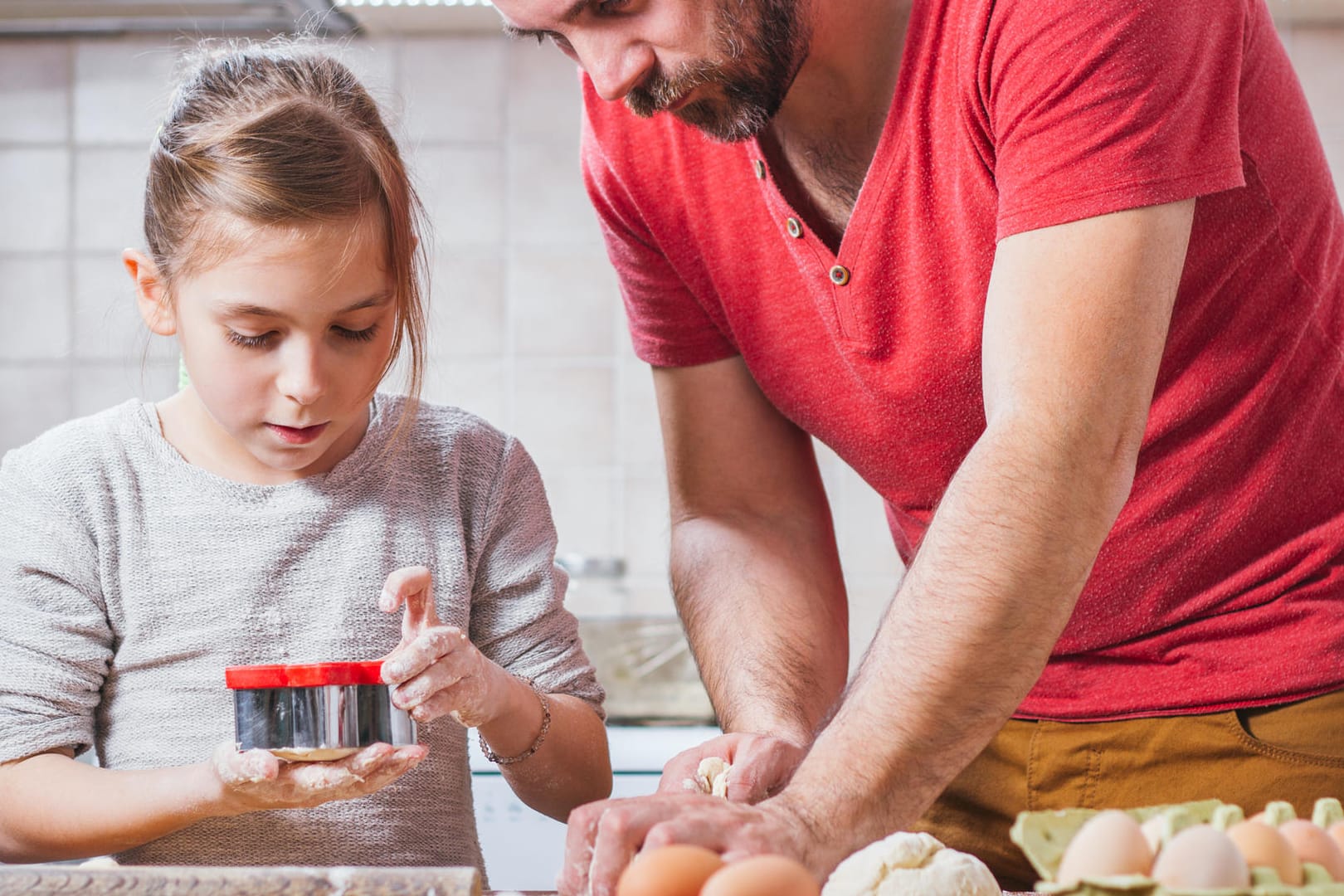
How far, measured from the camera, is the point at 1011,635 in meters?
0.78

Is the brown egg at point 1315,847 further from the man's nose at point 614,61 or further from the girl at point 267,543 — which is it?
the man's nose at point 614,61

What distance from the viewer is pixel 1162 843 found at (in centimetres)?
58

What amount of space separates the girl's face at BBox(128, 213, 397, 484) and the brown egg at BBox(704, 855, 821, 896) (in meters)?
0.56

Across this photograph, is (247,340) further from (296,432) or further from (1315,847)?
(1315,847)

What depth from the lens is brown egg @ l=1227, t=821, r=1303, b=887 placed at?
0.55m

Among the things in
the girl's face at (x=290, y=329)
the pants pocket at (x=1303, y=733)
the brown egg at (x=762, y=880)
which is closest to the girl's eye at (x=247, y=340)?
the girl's face at (x=290, y=329)

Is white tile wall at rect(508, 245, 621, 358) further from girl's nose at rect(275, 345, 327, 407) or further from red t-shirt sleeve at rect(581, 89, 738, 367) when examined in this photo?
girl's nose at rect(275, 345, 327, 407)

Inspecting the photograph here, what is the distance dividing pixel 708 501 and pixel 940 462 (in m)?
0.29

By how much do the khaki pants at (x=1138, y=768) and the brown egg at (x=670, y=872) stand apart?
0.54 m

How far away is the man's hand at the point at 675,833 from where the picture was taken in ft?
2.22

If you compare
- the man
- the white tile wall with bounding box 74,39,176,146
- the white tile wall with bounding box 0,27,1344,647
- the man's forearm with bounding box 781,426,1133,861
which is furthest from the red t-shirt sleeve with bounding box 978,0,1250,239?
the white tile wall with bounding box 74,39,176,146

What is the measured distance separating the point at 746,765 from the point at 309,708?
0.32 m

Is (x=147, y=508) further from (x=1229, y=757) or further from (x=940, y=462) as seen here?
(x=1229, y=757)

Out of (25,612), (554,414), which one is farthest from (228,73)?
(554,414)
